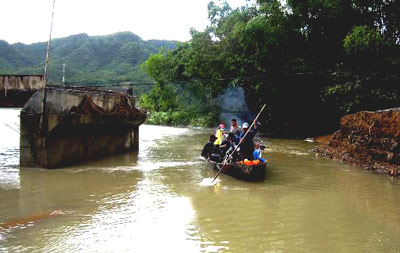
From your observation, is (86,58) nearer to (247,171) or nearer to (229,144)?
(229,144)

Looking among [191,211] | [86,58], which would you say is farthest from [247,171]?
[86,58]

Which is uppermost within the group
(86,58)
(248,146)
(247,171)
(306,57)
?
(86,58)

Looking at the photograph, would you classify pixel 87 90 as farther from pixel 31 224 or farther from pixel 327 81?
pixel 327 81

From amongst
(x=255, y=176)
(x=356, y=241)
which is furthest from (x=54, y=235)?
(x=255, y=176)

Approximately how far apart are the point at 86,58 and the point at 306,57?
10321cm

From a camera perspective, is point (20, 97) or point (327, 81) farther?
point (327, 81)

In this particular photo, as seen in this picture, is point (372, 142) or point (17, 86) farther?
point (372, 142)

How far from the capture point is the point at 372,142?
16.3 meters

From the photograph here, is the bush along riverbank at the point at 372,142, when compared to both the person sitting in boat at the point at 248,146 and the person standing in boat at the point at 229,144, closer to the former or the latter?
the person sitting in boat at the point at 248,146

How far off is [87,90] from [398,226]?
45.3 feet

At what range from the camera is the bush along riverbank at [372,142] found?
Answer: 1476cm

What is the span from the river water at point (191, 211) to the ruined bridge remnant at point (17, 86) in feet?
9.39

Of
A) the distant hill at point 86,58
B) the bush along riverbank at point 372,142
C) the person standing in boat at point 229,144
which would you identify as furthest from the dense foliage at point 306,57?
the distant hill at point 86,58

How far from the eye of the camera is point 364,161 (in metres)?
16.4
